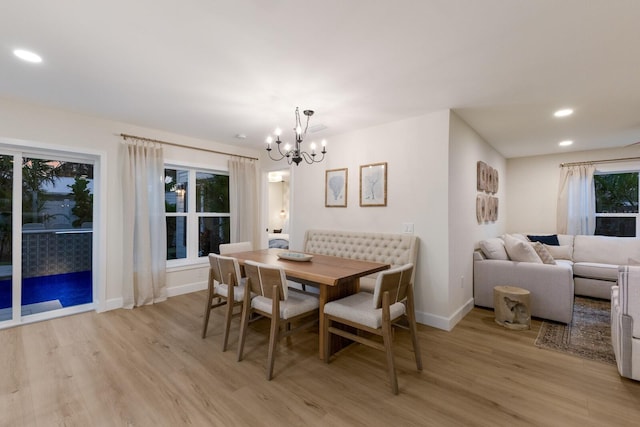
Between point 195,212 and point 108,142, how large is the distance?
1.54 m

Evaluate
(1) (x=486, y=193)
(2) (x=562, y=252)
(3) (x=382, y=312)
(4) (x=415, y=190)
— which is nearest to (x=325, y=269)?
(3) (x=382, y=312)

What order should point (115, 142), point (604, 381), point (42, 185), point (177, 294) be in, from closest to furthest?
point (604, 381)
point (42, 185)
point (115, 142)
point (177, 294)

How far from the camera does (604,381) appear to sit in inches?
85.5

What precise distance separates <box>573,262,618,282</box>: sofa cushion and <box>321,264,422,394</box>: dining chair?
12.2 feet

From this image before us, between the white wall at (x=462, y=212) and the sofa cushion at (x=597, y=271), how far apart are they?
1.54 meters

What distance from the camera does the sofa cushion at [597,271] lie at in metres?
4.08

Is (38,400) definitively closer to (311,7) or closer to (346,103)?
(311,7)

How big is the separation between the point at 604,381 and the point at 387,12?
3.10 meters

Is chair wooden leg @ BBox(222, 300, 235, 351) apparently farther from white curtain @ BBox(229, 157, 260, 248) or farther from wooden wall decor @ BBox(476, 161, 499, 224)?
wooden wall decor @ BBox(476, 161, 499, 224)

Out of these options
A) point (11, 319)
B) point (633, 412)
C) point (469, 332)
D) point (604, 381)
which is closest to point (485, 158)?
point (469, 332)

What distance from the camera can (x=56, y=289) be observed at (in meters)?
3.76

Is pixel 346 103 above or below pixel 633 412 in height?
above

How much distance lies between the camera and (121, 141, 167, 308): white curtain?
376 cm

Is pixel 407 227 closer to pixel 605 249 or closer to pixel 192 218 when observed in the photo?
pixel 192 218
